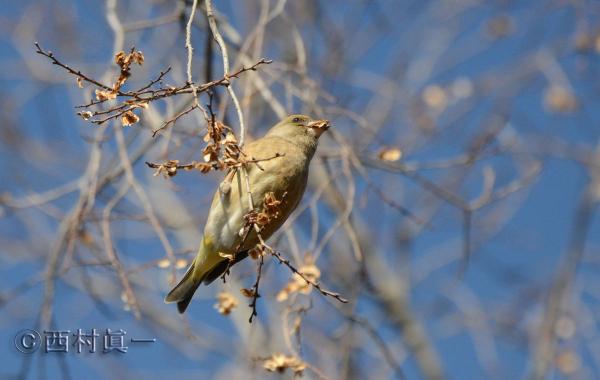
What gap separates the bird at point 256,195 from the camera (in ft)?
12.9

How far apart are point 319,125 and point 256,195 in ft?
1.57

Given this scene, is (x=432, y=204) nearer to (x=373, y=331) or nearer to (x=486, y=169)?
(x=486, y=169)

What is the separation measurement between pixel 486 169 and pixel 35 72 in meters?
5.23

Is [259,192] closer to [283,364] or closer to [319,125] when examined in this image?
[319,125]

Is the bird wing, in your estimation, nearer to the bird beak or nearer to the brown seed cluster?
the bird beak

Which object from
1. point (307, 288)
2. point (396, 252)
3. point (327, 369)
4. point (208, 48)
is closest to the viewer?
point (307, 288)

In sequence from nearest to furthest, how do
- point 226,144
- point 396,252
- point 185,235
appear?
point 226,144 < point 185,235 < point 396,252

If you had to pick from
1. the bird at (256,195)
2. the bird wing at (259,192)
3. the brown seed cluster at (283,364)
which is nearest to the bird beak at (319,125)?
the bird at (256,195)

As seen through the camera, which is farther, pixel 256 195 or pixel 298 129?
pixel 298 129

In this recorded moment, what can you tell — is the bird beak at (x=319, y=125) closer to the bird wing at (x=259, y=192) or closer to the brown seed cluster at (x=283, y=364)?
the bird wing at (x=259, y=192)

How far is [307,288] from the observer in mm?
3668

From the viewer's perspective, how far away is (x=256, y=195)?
3889 millimetres

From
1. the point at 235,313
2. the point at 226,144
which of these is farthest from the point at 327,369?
the point at 226,144

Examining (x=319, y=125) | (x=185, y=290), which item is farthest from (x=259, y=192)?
(x=185, y=290)
